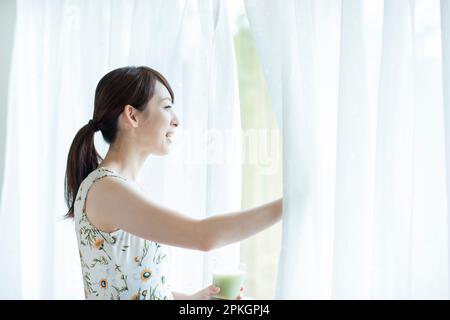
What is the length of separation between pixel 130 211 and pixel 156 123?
27 cm

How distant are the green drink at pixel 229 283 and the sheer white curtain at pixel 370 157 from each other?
0.35ft

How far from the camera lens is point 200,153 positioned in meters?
1.52

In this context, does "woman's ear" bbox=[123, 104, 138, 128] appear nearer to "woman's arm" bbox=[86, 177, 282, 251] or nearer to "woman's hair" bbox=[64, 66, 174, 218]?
"woman's hair" bbox=[64, 66, 174, 218]

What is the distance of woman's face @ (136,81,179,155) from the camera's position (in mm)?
1314

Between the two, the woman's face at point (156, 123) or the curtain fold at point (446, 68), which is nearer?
the curtain fold at point (446, 68)

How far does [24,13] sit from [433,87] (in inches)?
54.6

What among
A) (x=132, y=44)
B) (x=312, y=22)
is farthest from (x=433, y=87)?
(x=132, y=44)

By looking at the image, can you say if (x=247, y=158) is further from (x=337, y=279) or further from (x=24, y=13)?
(x=24, y=13)

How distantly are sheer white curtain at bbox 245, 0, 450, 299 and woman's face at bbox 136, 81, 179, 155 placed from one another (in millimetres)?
298

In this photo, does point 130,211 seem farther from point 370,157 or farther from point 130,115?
point 370,157

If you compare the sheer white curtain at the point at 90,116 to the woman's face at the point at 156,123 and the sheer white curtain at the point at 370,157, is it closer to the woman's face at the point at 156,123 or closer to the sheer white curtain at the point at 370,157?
the woman's face at the point at 156,123

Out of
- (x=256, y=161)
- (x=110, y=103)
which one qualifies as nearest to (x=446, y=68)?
(x=256, y=161)

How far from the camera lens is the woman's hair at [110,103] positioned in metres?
1.30

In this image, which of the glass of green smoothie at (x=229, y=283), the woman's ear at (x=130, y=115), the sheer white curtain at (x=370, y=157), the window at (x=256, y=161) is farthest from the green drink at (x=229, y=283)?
the woman's ear at (x=130, y=115)
